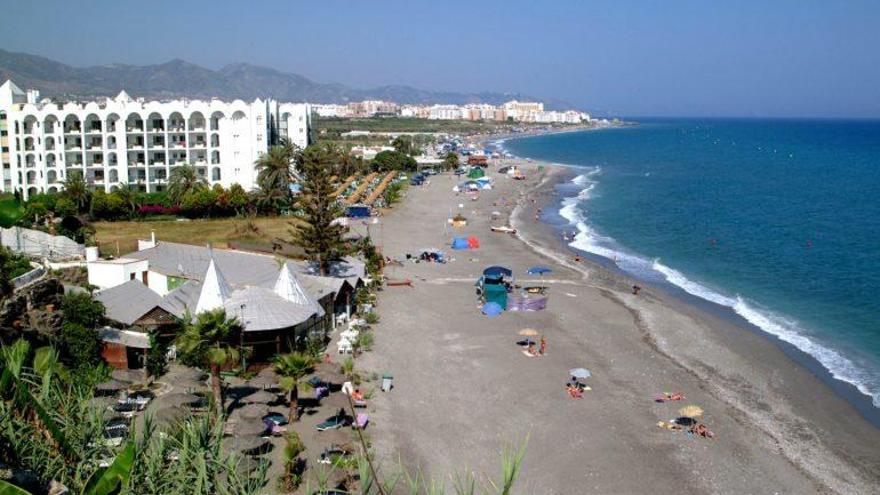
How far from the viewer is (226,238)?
45344 mm

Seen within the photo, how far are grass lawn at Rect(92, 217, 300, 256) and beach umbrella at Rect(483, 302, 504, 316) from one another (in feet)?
53.4

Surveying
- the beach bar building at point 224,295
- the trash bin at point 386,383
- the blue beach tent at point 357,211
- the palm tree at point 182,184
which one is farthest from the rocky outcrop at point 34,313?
the blue beach tent at point 357,211

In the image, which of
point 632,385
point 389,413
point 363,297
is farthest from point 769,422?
point 363,297

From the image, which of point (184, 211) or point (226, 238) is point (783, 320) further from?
point (184, 211)

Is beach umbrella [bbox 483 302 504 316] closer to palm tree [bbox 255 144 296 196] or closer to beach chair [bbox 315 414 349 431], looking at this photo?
beach chair [bbox 315 414 349 431]

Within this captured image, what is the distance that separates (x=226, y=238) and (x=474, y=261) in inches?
603

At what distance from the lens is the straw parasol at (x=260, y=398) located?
20750 millimetres

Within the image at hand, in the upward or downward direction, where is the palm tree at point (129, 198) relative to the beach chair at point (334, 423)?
upward

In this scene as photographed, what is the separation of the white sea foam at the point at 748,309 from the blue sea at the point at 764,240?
7cm

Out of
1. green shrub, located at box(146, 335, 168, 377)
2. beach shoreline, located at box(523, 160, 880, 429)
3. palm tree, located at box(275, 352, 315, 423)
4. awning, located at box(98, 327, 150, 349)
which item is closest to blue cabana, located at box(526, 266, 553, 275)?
beach shoreline, located at box(523, 160, 880, 429)

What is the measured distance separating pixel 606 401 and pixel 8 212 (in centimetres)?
1899

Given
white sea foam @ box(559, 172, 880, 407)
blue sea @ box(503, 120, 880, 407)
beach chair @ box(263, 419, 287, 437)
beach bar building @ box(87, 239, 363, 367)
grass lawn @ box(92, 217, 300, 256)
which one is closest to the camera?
beach chair @ box(263, 419, 287, 437)

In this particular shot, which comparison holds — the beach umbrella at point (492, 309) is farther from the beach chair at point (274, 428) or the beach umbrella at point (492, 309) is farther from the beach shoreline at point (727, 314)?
the beach chair at point (274, 428)

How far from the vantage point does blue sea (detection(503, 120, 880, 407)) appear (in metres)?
33.2
